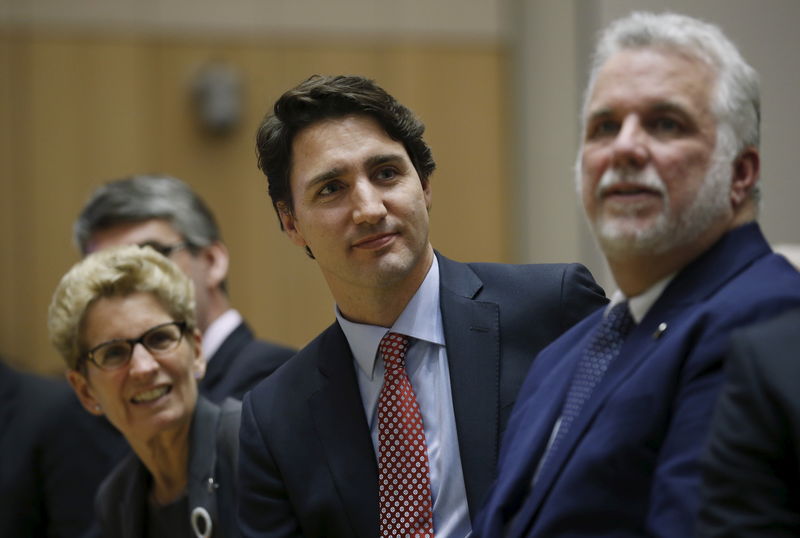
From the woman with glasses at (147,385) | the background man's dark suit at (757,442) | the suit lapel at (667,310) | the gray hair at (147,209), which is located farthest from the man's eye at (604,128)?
the gray hair at (147,209)

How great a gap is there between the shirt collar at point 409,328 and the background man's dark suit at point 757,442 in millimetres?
1161

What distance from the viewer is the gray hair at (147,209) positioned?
148 inches

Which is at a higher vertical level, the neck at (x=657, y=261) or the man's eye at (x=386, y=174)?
the man's eye at (x=386, y=174)

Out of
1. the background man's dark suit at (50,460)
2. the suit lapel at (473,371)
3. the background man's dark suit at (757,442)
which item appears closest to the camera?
the background man's dark suit at (757,442)

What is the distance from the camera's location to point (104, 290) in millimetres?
3023

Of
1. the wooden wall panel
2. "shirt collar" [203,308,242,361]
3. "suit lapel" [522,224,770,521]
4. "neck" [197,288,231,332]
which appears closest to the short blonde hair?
"shirt collar" [203,308,242,361]

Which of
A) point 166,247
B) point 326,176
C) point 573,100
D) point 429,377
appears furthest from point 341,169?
point 573,100

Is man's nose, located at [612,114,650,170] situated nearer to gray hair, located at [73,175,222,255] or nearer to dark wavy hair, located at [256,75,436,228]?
dark wavy hair, located at [256,75,436,228]


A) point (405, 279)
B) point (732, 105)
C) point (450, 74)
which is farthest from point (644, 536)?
point (450, 74)

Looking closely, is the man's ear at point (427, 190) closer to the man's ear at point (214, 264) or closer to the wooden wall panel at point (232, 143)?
the man's ear at point (214, 264)

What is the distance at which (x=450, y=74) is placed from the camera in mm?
7742

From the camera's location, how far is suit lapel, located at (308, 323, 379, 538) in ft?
7.77

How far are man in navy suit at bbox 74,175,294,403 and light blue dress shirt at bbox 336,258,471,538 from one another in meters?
1.11

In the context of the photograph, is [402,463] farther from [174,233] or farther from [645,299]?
[174,233]
